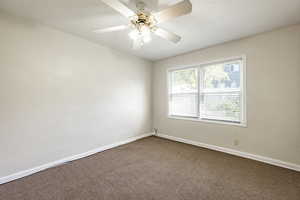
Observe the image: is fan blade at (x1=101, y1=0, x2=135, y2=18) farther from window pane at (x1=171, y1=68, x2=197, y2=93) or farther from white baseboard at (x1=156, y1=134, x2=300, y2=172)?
white baseboard at (x1=156, y1=134, x2=300, y2=172)

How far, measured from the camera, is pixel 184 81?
12.4 ft

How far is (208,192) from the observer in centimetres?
176

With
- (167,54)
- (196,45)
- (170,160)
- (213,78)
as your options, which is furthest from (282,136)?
(167,54)

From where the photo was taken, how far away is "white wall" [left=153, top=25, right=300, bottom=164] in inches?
89.4

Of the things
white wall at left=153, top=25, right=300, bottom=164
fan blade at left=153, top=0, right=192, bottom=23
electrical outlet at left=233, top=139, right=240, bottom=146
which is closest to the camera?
fan blade at left=153, top=0, right=192, bottom=23

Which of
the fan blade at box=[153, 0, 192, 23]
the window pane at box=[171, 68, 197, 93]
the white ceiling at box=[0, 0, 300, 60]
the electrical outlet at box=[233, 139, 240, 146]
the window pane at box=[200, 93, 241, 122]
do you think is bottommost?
the electrical outlet at box=[233, 139, 240, 146]

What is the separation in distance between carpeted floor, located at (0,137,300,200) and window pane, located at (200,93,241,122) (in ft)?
2.82

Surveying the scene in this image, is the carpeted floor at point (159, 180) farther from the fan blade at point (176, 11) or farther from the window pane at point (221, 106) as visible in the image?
the fan blade at point (176, 11)

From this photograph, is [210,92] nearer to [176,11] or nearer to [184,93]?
[184,93]

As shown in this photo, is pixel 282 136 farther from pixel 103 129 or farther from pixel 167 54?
pixel 103 129

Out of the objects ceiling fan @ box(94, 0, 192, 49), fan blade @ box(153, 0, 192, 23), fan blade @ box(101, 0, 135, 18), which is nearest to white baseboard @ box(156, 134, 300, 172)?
ceiling fan @ box(94, 0, 192, 49)

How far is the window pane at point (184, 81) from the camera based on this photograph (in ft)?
11.8

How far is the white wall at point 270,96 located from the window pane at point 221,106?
214 mm

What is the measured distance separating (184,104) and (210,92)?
76 centimetres
